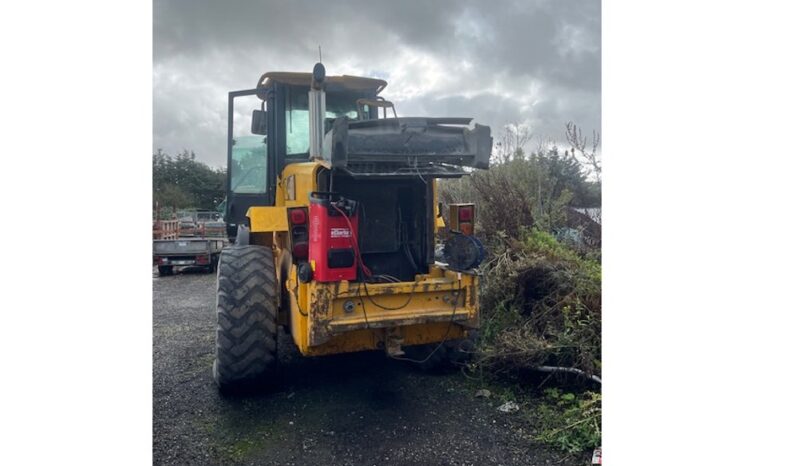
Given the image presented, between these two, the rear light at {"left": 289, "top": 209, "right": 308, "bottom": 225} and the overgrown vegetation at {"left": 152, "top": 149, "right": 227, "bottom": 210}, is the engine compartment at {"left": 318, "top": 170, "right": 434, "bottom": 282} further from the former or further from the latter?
the overgrown vegetation at {"left": 152, "top": 149, "right": 227, "bottom": 210}

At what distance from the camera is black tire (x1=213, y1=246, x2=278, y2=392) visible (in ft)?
10.5

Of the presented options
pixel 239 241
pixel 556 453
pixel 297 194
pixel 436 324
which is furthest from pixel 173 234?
pixel 556 453

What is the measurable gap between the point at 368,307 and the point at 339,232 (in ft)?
1.50

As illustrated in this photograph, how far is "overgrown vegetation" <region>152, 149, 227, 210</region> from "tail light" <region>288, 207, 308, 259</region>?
678 mm

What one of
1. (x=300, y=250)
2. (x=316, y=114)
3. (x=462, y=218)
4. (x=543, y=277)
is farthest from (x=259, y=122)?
(x=543, y=277)

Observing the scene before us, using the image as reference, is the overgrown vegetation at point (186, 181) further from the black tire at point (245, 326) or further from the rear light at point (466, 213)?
the rear light at point (466, 213)

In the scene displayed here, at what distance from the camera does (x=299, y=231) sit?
10.8ft

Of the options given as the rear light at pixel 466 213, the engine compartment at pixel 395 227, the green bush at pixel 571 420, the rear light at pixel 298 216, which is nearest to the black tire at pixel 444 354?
the engine compartment at pixel 395 227

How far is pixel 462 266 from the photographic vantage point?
133 inches

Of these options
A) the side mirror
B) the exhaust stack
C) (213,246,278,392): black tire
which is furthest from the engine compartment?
the side mirror

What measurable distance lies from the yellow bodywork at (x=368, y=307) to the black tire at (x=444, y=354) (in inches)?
16.4

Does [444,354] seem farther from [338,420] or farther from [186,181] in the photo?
[186,181]

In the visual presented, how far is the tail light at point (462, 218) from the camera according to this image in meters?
3.48

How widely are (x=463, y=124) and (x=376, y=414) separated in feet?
5.83
